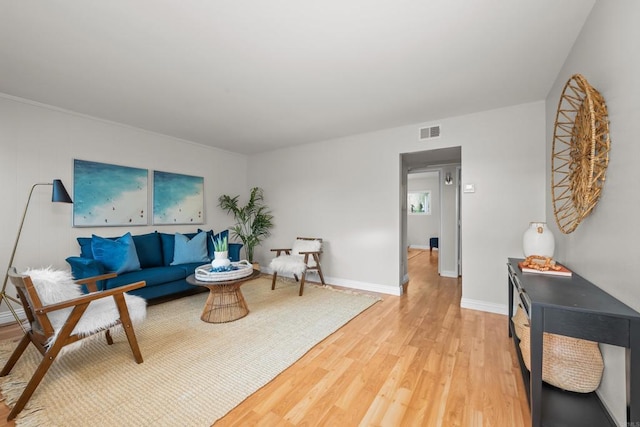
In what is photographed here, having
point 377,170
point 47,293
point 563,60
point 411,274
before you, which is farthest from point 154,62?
point 411,274

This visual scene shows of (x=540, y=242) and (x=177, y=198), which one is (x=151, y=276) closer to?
(x=177, y=198)

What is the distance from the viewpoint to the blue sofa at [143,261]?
9.16 feet

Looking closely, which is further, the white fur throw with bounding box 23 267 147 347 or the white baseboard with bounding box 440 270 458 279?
the white baseboard with bounding box 440 270 458 279

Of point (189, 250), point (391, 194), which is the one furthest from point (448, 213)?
point (189, 250)

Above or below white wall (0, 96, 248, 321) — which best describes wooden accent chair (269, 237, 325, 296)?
below

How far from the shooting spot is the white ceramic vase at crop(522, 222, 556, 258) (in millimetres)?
1966

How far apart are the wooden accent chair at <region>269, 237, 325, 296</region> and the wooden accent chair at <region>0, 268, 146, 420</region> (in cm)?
188

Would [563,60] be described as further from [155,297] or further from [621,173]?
[155,297]

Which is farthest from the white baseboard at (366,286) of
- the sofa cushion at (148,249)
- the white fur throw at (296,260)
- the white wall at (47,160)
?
the white wall at (47,160)

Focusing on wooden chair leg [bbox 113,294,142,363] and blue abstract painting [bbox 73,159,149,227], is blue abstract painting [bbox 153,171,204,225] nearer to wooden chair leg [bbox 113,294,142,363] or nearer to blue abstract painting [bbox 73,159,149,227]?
blue abstract painting [bbox 73,159,149,227]

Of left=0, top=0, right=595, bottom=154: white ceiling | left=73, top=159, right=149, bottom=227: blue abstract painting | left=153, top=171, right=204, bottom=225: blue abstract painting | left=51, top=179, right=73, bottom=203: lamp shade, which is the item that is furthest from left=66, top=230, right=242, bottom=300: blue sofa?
left=0, top=0, right=595, bottom=154: white ceiling

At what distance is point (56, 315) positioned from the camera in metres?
1.81

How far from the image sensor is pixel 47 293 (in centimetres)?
172

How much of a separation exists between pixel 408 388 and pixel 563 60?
2.85m
